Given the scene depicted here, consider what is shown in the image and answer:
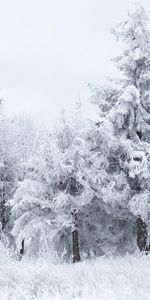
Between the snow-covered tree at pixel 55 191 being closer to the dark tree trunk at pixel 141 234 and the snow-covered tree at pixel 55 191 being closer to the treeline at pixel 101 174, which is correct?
the treeline at pixel 101 174

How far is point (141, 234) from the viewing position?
661 inches

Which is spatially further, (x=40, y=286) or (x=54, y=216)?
(x=54, y=216)

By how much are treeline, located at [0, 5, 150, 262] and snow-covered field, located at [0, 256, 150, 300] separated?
8601 millimetres

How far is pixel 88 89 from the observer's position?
18.3 meters

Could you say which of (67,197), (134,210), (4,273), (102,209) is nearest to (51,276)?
(4,273)

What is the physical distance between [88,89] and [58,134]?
2760 mm

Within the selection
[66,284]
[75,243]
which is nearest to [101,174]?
[75,243]

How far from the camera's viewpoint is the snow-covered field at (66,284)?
238 inches

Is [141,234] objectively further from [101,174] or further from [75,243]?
[75,243]

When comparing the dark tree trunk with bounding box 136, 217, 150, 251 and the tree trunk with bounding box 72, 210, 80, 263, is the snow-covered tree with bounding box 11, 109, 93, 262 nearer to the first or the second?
the tree trunk with bounding box 72, 210, 80, 263

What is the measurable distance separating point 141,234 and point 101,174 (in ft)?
9.85

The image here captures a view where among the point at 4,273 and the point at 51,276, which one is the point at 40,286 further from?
the point at 4,273

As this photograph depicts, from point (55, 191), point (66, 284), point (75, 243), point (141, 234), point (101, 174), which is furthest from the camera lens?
point (55, 191)

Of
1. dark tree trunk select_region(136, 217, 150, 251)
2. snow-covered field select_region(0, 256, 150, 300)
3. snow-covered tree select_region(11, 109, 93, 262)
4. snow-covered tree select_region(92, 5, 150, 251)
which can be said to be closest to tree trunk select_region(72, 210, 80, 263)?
snow-covered tree select_region(11, 109, 93, 262)
